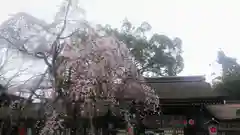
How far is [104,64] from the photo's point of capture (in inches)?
428

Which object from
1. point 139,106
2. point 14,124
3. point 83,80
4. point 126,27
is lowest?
point 14,124

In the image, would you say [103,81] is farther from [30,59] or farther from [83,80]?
[30,59]

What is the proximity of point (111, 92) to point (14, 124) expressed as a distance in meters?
9.98

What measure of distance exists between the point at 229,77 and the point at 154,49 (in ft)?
35.5

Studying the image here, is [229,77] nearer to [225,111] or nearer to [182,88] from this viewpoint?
[182,88]

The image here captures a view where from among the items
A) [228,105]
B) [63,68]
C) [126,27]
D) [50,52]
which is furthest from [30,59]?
[126,27]

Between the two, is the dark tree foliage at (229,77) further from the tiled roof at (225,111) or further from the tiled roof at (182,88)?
the tiled roof at (225,111)

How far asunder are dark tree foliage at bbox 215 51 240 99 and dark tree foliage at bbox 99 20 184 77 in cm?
527

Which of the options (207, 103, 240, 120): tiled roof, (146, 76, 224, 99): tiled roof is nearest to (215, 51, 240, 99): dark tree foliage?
(146, 76, 224, 99): tiled roof

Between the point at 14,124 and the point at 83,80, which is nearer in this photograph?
the point at 83,80

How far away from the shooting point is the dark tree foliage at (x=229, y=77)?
24520 mm

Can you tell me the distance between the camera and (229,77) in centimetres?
2708

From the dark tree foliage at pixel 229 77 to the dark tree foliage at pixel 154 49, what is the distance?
5.27m

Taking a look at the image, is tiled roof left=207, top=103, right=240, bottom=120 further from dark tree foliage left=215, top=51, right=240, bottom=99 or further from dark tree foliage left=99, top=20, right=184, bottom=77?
dark tree foliage left=99, top=20, right=184, bottom=77
